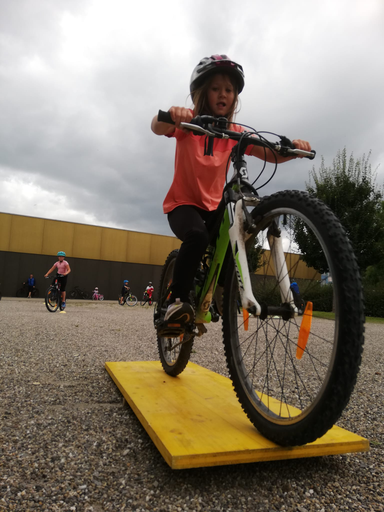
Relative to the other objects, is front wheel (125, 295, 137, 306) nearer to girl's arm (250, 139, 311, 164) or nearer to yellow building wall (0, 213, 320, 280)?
yellow building wall (0, 213, 320, 280)

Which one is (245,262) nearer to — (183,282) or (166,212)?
(183,282)

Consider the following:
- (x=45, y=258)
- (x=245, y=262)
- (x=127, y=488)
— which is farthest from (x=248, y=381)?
(x=45, y=258)

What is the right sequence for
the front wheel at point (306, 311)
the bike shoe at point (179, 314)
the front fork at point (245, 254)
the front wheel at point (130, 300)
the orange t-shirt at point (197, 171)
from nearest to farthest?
the front wheel at point (306, 311), the front fork at point (245, 254), the bike shoe at point (179, 314), the orange t-shirt at point (197, 171), the front wheel at point (130, 300)

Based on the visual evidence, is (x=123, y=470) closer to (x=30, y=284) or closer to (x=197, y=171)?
(x=197, y=171)

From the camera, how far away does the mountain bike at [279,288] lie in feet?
4.21

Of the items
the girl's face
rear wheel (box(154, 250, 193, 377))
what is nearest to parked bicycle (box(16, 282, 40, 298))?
rear wheel (box(154, 250, 193, 377))

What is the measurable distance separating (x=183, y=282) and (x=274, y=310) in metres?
0.77

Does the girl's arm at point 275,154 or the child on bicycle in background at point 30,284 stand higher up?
the girl's arm at point 275,154

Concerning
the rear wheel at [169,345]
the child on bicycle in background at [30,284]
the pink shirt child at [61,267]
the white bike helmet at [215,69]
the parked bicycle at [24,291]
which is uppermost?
the white bike helmet at [215,69]

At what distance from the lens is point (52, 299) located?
11.4 m

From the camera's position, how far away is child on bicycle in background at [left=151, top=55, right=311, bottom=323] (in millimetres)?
2277

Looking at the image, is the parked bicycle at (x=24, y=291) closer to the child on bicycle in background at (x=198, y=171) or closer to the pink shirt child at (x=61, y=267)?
the pink shirt child at (x=61, y=267)

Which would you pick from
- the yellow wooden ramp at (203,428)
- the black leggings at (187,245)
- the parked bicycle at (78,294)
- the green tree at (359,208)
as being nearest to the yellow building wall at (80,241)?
the parked bicycle at (78,294)

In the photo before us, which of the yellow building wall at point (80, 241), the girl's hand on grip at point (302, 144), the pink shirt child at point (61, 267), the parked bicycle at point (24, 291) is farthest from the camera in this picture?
the yellow building wall at point (80, 241)
